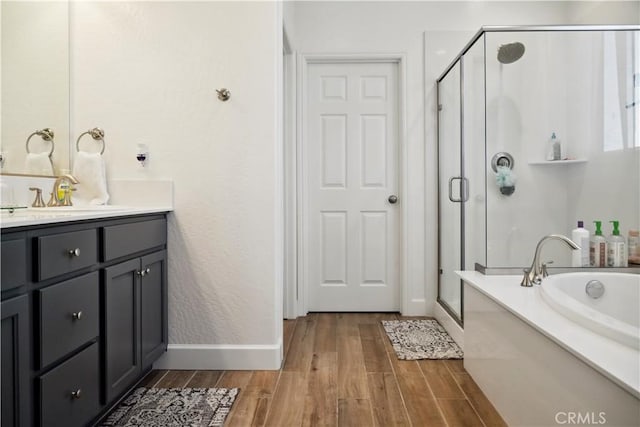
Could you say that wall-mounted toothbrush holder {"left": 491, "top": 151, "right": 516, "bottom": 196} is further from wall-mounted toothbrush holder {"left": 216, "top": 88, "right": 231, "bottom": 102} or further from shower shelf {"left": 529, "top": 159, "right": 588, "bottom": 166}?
wall-mounted toothbrush holder {"left": 216, "top": 88, "right": 231, "bottom": 102}

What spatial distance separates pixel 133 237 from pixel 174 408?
0.74m

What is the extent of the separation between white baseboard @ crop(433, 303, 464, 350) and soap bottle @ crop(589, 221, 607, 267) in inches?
31.6

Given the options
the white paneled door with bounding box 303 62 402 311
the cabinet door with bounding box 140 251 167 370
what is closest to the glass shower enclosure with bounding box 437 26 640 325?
the white paneled door with bounding box 303 62 402 311

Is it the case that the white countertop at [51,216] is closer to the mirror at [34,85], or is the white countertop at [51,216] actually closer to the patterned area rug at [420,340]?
the mirror at [34,85]

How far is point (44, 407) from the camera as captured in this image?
4.05 feet

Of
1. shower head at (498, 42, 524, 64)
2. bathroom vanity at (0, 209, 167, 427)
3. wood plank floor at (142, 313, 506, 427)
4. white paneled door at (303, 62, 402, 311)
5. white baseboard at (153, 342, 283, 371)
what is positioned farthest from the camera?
white paneled door at (303, 62, 402, 311)

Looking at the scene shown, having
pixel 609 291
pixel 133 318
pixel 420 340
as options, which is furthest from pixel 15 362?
pixel 609 291

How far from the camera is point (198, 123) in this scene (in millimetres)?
2229

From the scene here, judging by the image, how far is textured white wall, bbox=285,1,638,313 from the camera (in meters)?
3.27

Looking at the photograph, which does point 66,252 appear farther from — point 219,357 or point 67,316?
point 219,357

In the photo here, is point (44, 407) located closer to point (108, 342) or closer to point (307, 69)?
point (108, 342)

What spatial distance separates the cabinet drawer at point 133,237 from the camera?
1.64 meters

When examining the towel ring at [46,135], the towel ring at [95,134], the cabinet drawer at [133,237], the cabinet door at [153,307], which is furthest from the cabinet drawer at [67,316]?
the towel ring at [95,134]

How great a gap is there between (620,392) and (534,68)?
6.59ft
